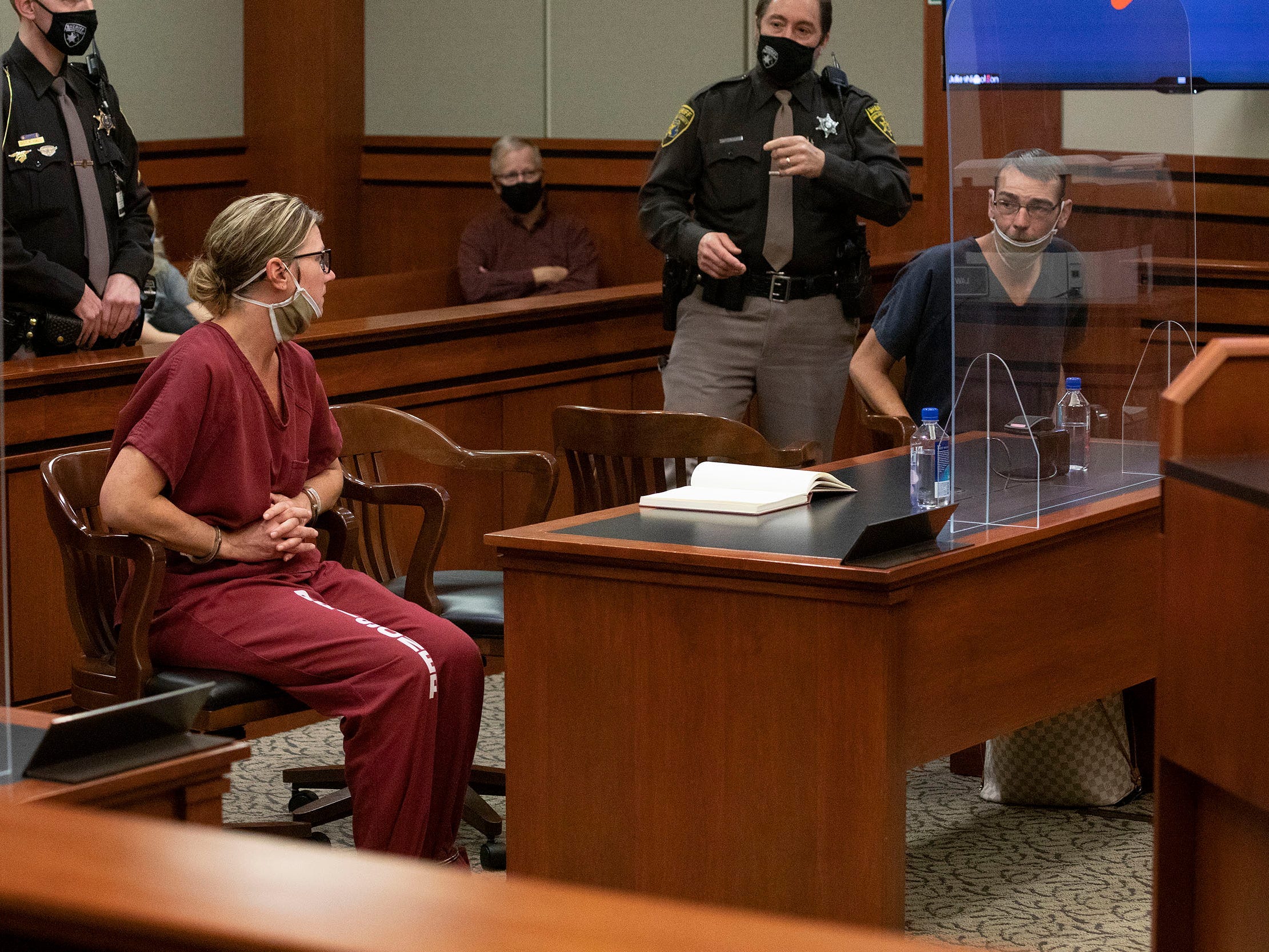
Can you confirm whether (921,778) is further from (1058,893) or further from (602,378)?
(602,378)

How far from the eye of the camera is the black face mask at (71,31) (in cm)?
418

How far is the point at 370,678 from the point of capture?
2.92 m

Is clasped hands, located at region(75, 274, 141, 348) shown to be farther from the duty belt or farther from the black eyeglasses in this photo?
the duty belt

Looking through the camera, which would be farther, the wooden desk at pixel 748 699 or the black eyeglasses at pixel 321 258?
the black eyeglasses at pixel 321 258

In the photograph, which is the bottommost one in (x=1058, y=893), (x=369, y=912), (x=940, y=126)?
(x=1058, y=893)

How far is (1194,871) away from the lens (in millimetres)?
2031

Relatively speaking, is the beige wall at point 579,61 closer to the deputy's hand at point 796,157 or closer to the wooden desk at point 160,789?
the deputy's hand at point 796,157

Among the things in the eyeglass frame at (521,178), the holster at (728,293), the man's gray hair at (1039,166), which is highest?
the eyeglass frame at (521,178)

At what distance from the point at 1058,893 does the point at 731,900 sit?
764mm

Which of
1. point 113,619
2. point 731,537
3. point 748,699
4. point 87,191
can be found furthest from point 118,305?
point 748,699

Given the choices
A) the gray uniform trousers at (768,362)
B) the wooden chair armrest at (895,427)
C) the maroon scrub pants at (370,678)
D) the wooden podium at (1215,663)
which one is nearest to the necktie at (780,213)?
the gray uniform trousers at (768,362)

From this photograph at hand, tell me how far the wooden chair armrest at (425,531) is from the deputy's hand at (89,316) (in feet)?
3.54

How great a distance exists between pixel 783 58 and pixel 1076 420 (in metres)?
1.35

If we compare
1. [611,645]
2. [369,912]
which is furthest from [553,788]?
[369,912]
